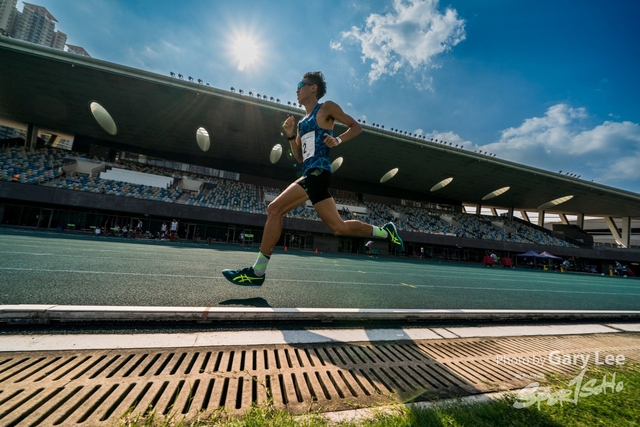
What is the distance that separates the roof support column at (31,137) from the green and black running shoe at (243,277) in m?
33.8

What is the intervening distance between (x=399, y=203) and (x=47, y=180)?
35.2 m

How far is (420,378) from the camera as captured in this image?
1.54 meters

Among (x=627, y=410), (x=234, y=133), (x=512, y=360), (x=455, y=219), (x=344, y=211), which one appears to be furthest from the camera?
(x=455, y=219)

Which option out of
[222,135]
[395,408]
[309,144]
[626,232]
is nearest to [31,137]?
[222,135]

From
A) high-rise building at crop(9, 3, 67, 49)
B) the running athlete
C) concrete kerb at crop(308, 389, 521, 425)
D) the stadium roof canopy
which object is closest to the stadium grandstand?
the stadium roof canopy

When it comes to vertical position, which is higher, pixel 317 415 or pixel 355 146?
pixel 355 146

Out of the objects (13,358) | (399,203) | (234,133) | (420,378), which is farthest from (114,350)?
(399,203)

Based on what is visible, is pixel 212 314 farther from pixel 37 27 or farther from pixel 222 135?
Answer: pixel 37 27

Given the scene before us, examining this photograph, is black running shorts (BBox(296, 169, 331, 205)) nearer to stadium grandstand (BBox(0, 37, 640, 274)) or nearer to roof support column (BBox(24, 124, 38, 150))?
stadium grandstand (BBox(0, 37, 640, 274))

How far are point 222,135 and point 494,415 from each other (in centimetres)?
2607

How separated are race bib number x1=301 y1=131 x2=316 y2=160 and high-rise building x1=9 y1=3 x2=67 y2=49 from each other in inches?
4841

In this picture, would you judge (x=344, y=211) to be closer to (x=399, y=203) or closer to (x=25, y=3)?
(x=399, y=203)

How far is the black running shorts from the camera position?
287 cm

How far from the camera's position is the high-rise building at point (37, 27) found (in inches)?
3027
